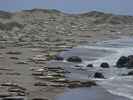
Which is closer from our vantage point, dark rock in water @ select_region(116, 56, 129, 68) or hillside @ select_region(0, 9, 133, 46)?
dark rock in water @ select_region(116, 56, 129, 68)

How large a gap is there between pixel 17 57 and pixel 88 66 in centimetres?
944

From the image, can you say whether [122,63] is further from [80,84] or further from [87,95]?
[87,95]

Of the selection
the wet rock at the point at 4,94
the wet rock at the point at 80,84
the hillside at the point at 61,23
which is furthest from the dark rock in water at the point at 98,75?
the hillside at the point at 61,23

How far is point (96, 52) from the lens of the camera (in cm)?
6003

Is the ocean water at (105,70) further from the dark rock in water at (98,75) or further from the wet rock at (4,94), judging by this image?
the wet rock at (4,94)

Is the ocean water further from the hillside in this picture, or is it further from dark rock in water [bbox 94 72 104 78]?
the hillside

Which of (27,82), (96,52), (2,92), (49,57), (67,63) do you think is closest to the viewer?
(2,92)

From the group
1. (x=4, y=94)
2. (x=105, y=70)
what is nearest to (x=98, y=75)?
(x=105, y=70)

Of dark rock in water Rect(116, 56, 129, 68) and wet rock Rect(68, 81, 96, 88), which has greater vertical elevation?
dark rock in water Rect(116, 56, 129, 68)

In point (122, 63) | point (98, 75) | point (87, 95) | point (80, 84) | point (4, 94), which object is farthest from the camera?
point (122, 63)

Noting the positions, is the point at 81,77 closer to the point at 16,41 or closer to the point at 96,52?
the point at 96,52

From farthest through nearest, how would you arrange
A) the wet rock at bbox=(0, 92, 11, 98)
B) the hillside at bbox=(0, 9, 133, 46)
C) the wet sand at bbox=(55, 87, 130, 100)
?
the hillside at bbox=(0, 9, 133, 46)
the wet sand at bbox=(55, 87, 130, 100)
the wet rock at bbox=(0, 92, 11, 98)

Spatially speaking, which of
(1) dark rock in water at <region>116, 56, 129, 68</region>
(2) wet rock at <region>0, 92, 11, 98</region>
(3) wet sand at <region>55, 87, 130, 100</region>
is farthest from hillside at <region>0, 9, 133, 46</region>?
(2) wet rock at <region>0, 92, 11, 98</region>

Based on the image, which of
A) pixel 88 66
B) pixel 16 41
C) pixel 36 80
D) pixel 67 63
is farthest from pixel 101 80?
pixel 16 41
